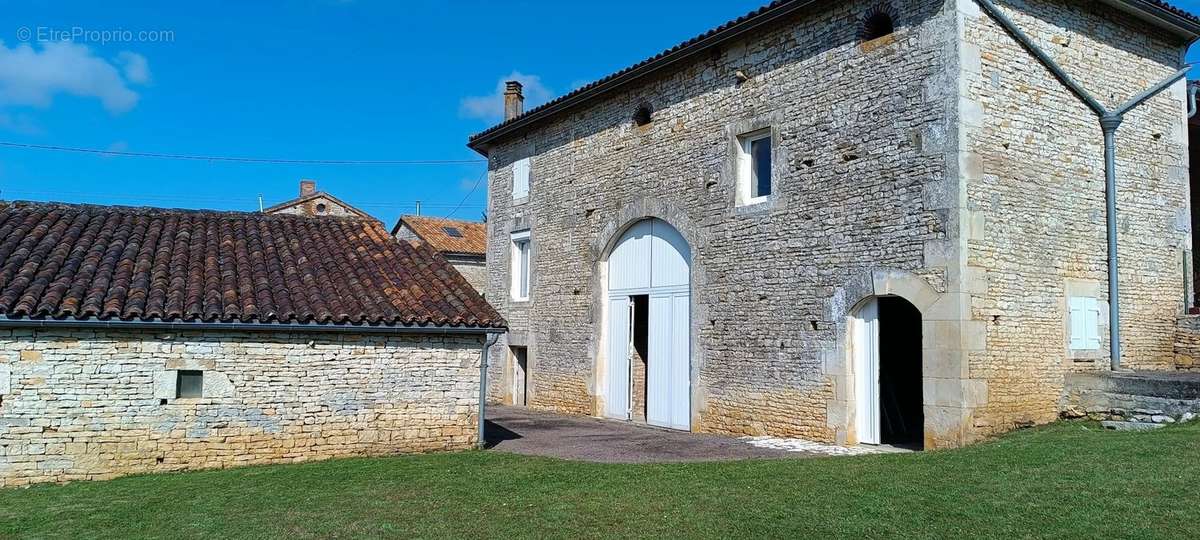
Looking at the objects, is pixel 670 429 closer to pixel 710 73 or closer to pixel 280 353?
pixel 710 73

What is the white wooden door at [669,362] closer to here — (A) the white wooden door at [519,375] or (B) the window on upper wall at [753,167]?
(B) the window on upper wall at [753,167]

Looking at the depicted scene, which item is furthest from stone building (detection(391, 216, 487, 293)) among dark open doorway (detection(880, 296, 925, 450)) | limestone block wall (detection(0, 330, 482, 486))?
limestone block wall (detection(0, 330, 482, 486))

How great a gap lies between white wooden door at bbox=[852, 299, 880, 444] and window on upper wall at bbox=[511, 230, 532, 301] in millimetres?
8726

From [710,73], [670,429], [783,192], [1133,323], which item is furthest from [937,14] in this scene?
[670,429]

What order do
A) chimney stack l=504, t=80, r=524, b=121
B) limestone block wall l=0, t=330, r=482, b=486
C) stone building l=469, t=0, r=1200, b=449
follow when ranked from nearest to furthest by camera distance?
1. limestone block wall l=0, t=330, r=482, b=486
2. stone building l=469, t=0, r=1200, b=449
3. chimney stack l=504, t=80, r=524, b=121

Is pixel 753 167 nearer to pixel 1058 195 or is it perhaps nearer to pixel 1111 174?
pixel 1058 195

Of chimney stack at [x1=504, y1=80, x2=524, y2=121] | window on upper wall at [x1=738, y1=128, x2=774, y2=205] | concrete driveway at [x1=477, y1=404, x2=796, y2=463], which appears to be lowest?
concrete driveway at [x1=477, y1=404, x2=796, y2=463]

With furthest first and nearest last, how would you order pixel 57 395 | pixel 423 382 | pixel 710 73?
pixel 710 73
pixel 423 382
pixel 57 395

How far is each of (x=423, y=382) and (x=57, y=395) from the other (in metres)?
3.81

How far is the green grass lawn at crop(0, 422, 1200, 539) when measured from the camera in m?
6.39

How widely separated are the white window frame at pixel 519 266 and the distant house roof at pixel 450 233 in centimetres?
1005

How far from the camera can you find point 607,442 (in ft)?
42.0

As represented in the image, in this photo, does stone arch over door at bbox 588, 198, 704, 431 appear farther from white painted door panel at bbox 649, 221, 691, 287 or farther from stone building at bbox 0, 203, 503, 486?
stone building at bbox 0, 203, 503, 486

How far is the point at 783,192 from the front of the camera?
12711 millimetres
